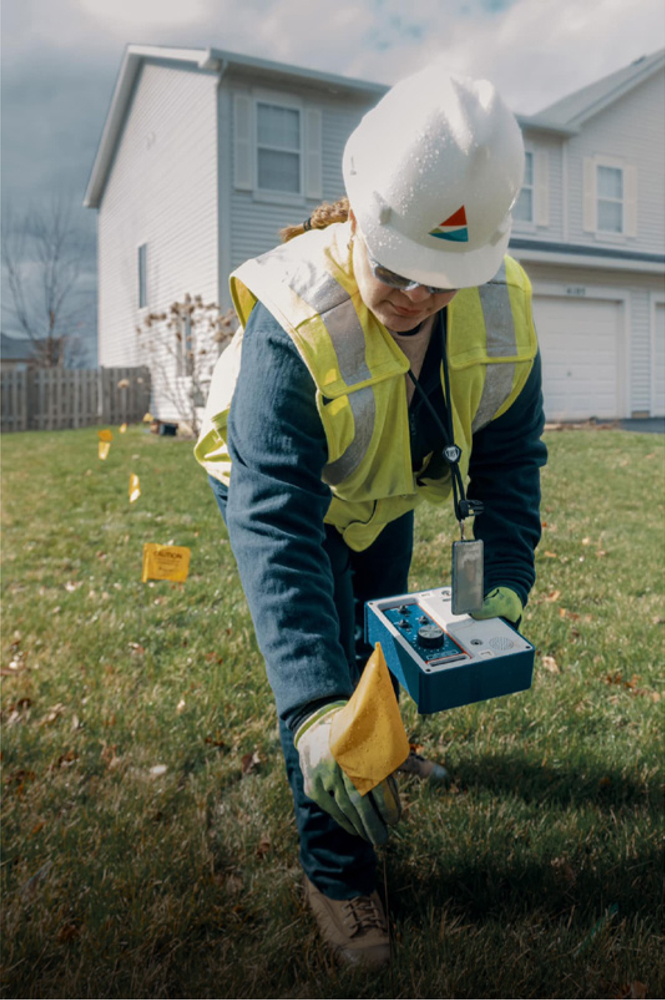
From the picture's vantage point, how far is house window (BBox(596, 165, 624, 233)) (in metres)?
13.8

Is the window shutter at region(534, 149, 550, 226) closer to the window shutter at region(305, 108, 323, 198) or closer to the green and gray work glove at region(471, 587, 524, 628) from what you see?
the window shutter at region(305, 108, 323, 198)

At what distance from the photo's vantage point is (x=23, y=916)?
1660 millimetres

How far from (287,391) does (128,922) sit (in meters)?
1.29

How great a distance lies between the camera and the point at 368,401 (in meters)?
1.35

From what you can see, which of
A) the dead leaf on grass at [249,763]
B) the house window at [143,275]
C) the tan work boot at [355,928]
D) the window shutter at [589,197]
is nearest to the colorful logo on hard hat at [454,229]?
the tan work boot at [355,928]

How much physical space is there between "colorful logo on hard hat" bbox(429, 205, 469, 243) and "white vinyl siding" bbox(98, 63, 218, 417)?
6.02m

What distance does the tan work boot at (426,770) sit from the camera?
2176mm

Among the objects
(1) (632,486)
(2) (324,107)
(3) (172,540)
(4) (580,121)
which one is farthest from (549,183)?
(3) (172,540)

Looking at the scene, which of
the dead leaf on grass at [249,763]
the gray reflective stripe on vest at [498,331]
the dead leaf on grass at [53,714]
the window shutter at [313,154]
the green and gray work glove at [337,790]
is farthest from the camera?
the window shutter at [313,154]

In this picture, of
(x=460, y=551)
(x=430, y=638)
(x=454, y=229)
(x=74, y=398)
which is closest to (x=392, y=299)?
(x=454, y=229)

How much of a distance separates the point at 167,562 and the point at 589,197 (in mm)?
13510

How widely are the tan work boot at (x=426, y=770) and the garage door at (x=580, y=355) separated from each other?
9308mm

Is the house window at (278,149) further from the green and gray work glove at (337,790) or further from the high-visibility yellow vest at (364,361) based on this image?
the green and gray work glove at (337,790)

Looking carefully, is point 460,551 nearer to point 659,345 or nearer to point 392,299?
point 392,299
